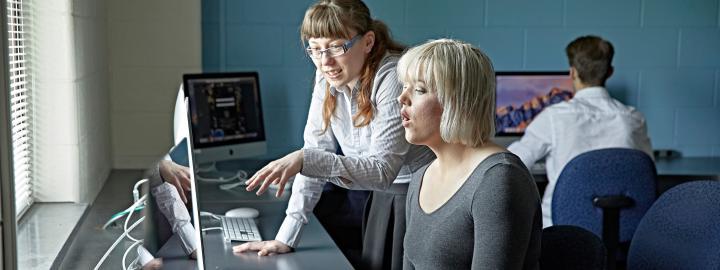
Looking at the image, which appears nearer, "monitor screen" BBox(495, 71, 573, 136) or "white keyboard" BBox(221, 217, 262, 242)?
"white keyboard" BBox(221, 217, 262, 242)

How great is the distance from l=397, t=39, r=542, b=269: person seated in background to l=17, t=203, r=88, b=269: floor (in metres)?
0.85

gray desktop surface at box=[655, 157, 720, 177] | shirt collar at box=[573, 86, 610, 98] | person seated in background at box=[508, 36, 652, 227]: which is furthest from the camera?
gray desktop surface at box=[655, 157, 720, 177]

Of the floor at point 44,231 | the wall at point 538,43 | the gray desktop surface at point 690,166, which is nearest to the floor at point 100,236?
the floor at point 44,231

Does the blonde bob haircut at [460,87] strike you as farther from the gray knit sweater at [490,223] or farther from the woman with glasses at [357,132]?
the woman with glasses at [357,132]

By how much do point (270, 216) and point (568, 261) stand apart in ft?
4.51

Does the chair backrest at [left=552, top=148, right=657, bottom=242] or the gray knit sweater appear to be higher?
the gray knit sweater

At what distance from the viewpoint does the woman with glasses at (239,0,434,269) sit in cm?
243

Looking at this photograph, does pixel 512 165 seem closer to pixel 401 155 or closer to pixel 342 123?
pixel 401 155

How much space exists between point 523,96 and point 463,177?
247cm

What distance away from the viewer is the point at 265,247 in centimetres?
252

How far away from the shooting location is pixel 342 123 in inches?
106

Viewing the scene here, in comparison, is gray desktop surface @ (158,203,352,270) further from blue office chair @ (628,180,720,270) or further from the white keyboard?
blue office chair @ (628,180,720,270)

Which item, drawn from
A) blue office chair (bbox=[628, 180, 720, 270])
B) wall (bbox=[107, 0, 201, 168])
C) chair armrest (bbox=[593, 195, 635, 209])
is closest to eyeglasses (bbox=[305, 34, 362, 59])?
blue office chair (bbox=[628, 180, 720, 270])

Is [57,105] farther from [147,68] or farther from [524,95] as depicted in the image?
[524,95]
